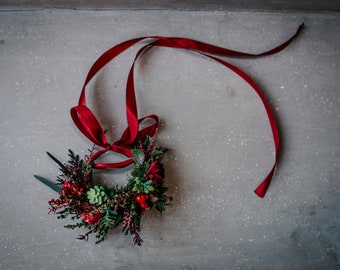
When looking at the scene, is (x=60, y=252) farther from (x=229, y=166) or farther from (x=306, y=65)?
(x=306, y=65)

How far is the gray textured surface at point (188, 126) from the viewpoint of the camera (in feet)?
4.33

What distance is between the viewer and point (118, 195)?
117 centimetres

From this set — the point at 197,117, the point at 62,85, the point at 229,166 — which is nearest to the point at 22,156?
the point at 62,85

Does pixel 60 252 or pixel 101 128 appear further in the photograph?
pixel 60 252

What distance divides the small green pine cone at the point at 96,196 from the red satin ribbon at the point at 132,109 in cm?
11

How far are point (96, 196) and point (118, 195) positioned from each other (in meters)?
0.07

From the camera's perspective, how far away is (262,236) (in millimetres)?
1344

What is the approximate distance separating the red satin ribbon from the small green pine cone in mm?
110

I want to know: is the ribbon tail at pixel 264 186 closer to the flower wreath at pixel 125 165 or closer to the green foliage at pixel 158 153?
the flower wreath at pixel 125 165

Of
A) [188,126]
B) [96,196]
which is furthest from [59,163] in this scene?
[188,126]

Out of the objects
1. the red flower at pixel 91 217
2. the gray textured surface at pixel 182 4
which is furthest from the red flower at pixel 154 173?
the gray textured surface at pixel 182 4

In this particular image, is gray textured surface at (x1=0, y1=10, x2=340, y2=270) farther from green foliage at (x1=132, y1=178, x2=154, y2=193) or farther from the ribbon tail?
green foliage at (x1=132, y1=178, x2=154, y2=193)

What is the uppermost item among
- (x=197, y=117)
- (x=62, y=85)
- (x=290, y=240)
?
(x=62, y=85)

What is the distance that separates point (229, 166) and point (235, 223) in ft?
0.75
